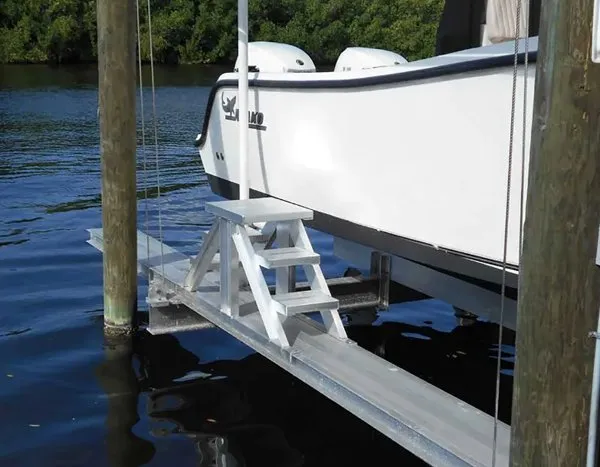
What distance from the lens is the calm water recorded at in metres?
4.93

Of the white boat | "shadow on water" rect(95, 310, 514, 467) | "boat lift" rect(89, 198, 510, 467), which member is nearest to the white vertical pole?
the white boat

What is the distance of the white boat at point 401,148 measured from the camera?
424 cm

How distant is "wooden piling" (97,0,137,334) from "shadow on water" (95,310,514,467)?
58 cm

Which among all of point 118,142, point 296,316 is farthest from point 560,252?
point 118,142

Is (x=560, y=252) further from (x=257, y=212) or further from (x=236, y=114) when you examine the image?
(x=236, y=114)

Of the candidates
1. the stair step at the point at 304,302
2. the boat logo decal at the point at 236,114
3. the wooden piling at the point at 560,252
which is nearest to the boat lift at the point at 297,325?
the stair step at the point at 304,302

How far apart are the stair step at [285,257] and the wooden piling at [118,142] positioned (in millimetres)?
1466

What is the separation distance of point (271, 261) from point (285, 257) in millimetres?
111

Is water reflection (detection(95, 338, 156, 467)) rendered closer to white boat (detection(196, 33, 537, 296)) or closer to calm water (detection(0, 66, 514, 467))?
calm water (detection(0, 66, 514, 467))

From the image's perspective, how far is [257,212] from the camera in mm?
4840

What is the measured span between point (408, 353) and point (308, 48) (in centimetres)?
3050

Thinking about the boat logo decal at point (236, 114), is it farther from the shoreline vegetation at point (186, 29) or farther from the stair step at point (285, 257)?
the shoreline vegetation at point (186, 29)

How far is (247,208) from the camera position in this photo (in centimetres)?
498

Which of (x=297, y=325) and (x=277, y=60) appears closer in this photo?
(x=297, y=325)
